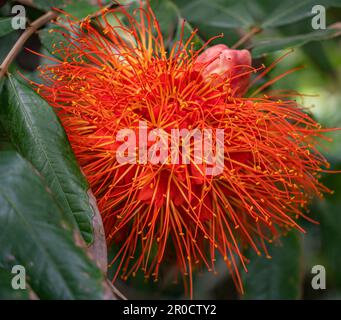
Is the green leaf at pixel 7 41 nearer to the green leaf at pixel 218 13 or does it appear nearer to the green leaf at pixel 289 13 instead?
the green leaf at pixel 218 13

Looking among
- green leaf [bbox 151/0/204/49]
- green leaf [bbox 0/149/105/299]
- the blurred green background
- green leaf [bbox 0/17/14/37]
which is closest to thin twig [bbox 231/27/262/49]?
the blurred green background

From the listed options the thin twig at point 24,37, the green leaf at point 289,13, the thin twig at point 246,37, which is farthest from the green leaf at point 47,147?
the green leaf at point 289,13

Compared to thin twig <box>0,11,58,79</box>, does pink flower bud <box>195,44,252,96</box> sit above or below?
below

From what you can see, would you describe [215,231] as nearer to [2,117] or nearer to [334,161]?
[2,117]

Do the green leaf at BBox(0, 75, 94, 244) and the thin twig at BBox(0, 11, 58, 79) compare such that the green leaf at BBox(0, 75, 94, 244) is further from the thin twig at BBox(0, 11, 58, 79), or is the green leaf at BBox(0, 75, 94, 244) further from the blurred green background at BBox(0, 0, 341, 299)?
the blurred green background at BBox(0, 0, 341, 299)

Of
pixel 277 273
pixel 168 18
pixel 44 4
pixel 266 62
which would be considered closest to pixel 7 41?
pixel 44 4
